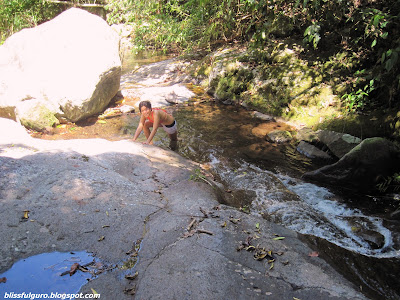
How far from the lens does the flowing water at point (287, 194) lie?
3.16 m

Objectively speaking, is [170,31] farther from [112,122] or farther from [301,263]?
[301,263]

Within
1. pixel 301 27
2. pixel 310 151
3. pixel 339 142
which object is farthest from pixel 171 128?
pixel 301 27

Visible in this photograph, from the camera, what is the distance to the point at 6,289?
2.11 m

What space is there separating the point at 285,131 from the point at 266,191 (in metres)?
2.59

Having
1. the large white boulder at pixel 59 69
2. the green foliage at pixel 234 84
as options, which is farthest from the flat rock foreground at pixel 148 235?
the green foliage at pixel 234 84

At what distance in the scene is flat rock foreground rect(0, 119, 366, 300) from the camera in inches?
86.0

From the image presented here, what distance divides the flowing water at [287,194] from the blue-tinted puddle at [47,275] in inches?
91.5

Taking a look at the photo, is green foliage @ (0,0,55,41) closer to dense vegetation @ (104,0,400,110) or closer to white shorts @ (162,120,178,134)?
dense vegetation @ (104,0,400,110)

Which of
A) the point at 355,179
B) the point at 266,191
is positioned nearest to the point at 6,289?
the point at 266,191

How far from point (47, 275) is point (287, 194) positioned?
354 cm

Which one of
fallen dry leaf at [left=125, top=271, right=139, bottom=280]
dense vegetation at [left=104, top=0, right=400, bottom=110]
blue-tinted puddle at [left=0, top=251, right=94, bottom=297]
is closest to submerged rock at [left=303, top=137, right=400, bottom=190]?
dense vegetation at [left=104, top=0, right=400, bottom=110]

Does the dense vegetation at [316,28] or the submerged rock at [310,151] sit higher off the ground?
the dense vegetation at [316,28]

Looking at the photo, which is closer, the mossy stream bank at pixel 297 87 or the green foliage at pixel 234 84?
the mossy stream bank at pixel 297 87

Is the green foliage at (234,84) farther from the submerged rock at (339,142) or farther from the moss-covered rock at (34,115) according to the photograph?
the moss-covered rock at (34,115)
